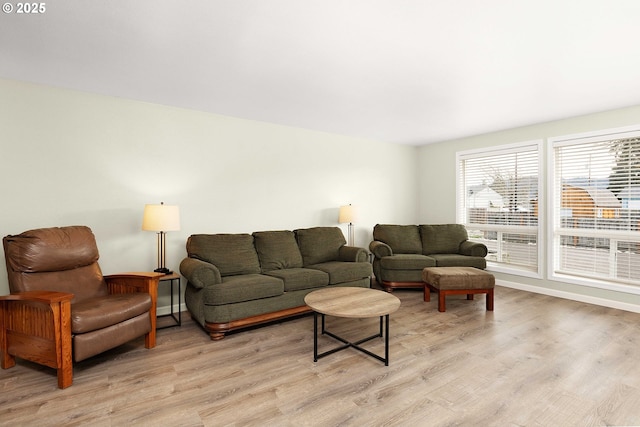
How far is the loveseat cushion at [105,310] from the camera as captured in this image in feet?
7.68

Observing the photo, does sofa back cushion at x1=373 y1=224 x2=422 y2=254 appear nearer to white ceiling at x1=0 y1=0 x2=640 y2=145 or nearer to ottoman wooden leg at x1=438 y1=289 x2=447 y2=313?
ottoman wooden leg at x1=438 y1=289 x2=447 y2=313

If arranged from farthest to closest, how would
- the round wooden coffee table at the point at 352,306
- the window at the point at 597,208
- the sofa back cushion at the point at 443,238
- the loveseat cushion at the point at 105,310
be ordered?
the sofa back cushion at the point at 443,238 < the window at the point at 597,208 < the round wooden coffee table at the point at 352,306 < the loveseat cushion at the point at 105,310

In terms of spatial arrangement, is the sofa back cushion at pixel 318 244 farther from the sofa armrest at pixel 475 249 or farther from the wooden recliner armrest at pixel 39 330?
the wooden recliner armrest at pixel 39 330

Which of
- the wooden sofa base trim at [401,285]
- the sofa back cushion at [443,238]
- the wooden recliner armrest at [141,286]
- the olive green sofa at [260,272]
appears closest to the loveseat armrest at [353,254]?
the olive green sofa at [260,272]

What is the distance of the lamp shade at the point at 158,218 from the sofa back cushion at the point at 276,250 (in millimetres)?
1103

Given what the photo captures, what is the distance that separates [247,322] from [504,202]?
14.4 feet

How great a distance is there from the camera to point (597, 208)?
426cm

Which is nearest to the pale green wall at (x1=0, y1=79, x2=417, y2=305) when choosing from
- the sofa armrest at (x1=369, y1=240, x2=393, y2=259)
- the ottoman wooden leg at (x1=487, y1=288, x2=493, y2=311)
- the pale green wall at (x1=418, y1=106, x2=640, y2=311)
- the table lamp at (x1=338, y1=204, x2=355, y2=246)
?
the table lamp at (x1=338, y1=204, x2=355, y2=246)

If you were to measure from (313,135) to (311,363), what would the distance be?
3.44 metres

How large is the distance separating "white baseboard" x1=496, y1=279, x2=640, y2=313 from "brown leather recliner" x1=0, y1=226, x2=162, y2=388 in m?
4.94

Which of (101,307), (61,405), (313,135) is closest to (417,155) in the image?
(313,135)

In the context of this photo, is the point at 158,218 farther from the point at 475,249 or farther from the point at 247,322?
the point at 475,249

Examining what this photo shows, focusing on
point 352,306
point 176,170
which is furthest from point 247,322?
point 176,170

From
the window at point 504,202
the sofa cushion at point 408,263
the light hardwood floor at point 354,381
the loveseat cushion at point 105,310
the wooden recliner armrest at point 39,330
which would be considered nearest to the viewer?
the light hardwood floor at point 354,381
